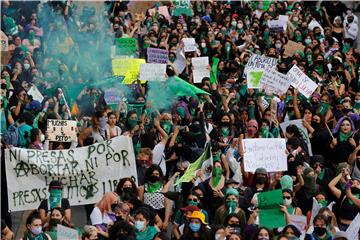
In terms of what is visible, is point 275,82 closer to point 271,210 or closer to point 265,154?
point 265,154

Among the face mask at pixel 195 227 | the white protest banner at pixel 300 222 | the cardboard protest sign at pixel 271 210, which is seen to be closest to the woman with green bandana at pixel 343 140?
the cardboard protest sign at pixel 271 210

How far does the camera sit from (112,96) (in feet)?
52.7

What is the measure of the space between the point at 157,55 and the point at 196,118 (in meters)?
3.50

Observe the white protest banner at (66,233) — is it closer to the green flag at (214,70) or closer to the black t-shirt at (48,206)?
the black t-shirt at (48,206)

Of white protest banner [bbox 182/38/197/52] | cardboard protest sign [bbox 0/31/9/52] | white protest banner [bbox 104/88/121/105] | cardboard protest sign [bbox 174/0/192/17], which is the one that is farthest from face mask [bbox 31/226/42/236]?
cardboard protest sign [bbox 174/0/192/17]

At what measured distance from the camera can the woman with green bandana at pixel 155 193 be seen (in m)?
12.1

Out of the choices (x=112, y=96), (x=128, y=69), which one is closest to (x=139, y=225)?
(x=112, y=96)

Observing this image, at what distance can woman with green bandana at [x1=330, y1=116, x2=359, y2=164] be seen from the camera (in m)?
13.6

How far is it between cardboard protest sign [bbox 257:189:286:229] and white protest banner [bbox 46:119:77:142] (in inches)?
130

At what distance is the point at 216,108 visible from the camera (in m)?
15.5

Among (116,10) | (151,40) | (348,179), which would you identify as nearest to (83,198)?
(348,179)

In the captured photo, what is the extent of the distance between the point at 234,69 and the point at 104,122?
16.0 feet

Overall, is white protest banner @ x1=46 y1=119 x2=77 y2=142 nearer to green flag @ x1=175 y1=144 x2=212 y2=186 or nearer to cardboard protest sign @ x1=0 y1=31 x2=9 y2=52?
green flag @ x1=175 y1=144 x2=212 y2=186

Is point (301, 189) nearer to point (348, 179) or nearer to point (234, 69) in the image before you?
point (348, 179)
